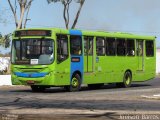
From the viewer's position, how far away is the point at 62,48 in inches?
1118

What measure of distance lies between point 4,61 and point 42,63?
77.7 ft

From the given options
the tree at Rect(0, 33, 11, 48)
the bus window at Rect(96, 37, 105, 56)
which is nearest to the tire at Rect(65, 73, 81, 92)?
the bus window at Rect(96, 37, 105, 56)

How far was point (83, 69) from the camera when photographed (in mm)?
30172

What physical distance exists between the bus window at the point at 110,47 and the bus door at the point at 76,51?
2607 mm

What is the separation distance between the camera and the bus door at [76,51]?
2923 cm

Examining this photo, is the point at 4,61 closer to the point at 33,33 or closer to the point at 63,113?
the point at 33,33

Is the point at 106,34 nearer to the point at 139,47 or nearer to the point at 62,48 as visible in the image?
the point at 139,47

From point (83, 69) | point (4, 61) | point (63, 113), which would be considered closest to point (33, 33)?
point (83, 69)

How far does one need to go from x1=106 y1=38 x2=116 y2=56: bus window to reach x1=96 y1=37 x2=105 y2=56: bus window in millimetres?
366

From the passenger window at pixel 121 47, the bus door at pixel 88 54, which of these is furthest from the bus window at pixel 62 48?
the passenger window at pixel 121 47

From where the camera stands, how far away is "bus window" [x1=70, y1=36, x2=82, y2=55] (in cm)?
2922

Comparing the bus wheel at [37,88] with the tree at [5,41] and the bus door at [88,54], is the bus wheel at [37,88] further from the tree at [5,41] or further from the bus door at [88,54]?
the tree at [5,41]

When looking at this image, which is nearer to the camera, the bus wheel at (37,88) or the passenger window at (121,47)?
the bus wheel at (37,88)

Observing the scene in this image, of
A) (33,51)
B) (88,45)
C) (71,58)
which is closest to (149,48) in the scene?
(88,45)
